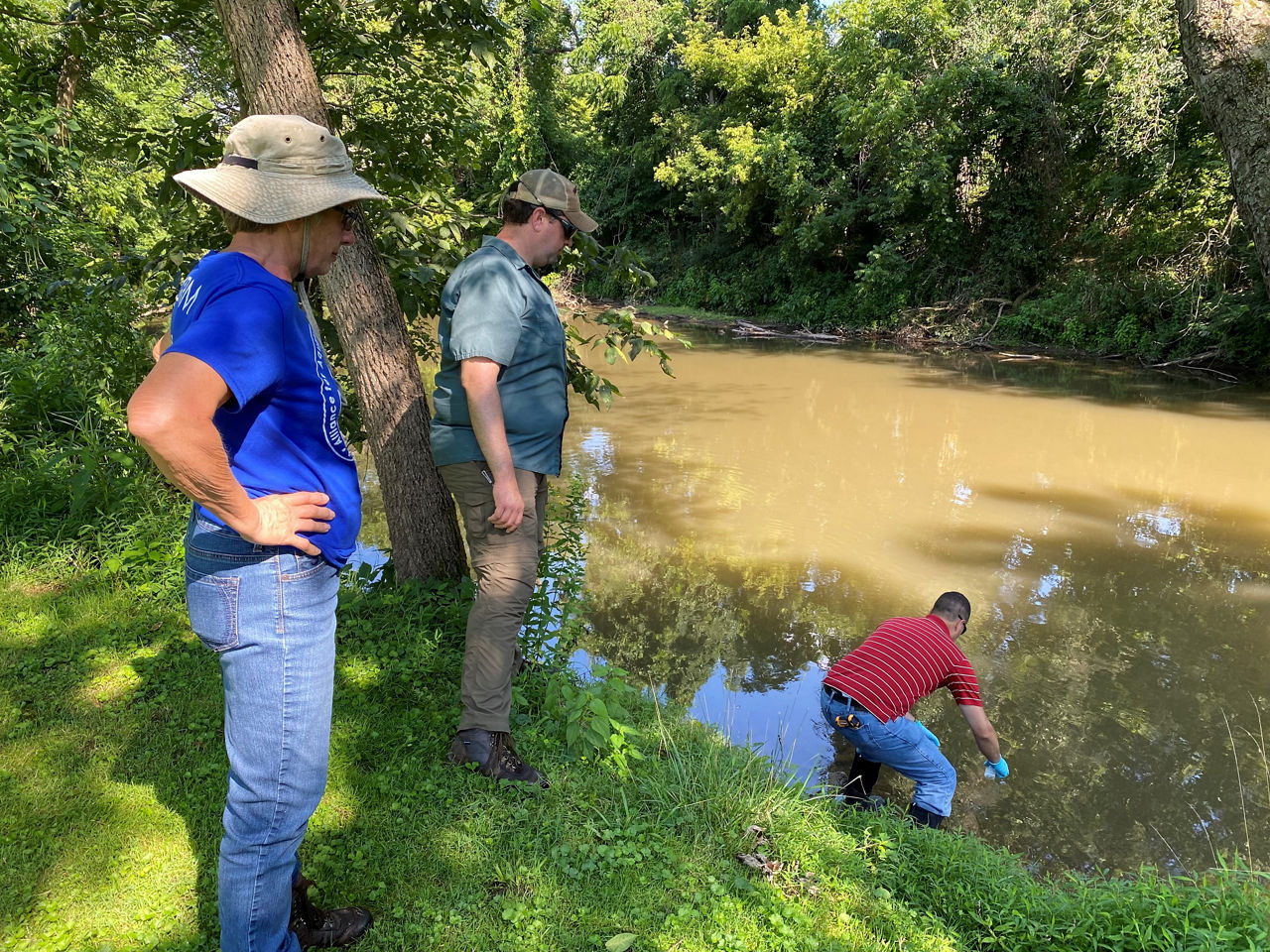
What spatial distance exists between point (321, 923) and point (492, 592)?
105 cm

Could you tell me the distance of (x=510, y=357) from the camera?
2512mm

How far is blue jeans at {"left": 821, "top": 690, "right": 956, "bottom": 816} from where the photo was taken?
10.6ft

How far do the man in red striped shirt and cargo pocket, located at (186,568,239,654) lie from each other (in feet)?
8.07

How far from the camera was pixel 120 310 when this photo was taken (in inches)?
193

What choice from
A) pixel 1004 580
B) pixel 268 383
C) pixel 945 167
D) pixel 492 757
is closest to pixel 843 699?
pixel 492 757

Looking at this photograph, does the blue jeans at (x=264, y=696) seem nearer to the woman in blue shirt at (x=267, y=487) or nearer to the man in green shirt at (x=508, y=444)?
the woman in blue shirt at (x=267, y=487)

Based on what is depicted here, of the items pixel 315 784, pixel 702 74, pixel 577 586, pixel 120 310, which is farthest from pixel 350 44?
pixel 702 74

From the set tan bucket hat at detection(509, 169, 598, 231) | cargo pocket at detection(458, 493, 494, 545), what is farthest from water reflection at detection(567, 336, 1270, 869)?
tan bucket hat at detection(509, 169, 598, 231)

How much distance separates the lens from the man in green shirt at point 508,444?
264 centimetres

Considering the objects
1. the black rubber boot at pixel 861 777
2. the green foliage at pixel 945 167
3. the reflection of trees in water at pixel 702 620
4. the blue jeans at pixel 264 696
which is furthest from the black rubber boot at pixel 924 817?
the green foliage at pixel 945 167

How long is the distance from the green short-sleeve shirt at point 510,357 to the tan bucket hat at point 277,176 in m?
0.79

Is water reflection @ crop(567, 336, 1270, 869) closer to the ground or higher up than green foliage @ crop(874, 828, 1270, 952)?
closer to the ground

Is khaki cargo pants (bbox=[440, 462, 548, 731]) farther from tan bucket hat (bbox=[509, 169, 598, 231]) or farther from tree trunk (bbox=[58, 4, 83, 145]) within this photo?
tree trunk (bbox=[58, 4, 83, 145])

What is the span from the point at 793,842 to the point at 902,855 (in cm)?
42
